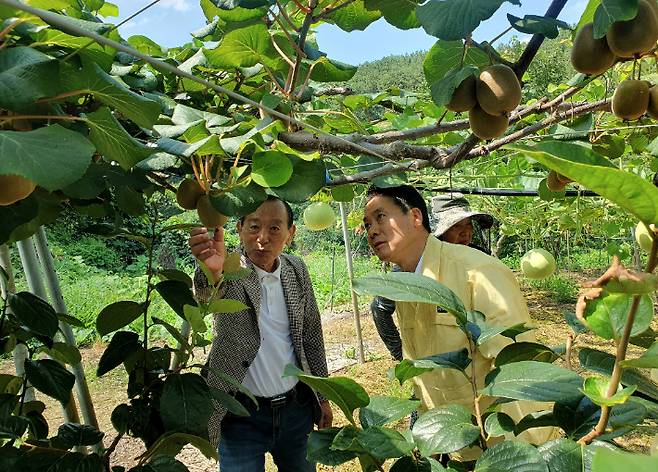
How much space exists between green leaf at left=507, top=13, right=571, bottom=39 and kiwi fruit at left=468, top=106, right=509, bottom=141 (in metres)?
0.14

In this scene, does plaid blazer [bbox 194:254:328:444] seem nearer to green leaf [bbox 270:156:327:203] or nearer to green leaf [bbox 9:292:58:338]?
green leaf [bbox 9:292:58:338]

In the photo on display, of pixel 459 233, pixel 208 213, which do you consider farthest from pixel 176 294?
pixel 459 233

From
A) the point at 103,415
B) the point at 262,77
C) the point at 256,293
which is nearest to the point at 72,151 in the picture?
the point at 262,77

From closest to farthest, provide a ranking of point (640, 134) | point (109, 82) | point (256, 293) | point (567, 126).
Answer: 1. point (109, 82)
2. point (567, 126)
3. point (640, 134)
4. point (256, 293)

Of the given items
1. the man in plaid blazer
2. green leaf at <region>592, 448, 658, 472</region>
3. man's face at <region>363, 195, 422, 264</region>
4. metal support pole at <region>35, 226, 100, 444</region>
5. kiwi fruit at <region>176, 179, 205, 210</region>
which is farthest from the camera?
the man in plaid blazer

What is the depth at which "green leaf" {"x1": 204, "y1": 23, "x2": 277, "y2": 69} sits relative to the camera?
0.85 metres

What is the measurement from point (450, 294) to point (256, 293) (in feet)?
4.39

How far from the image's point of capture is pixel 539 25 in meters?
0.59

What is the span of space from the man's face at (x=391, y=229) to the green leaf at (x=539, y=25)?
3.30 feet

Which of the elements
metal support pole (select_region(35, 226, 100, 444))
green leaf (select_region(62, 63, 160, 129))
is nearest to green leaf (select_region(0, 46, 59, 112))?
green leaf (select_region(62, 63, 160, 129))

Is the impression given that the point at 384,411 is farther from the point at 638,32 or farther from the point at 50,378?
the point at 50,378

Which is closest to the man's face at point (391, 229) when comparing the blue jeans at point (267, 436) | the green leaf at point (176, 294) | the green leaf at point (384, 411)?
the blue jeans at point (267, 436)

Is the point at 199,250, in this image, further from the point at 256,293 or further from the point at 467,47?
the point at 467,47

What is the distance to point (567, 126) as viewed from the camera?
104 centimetres
